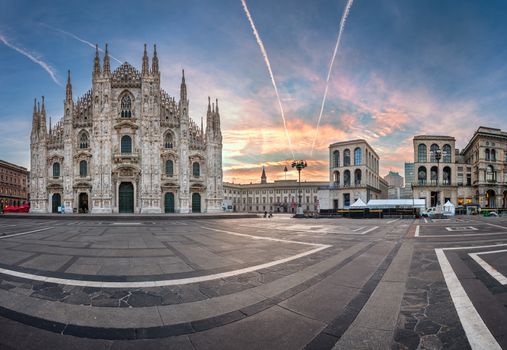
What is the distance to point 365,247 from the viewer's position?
10.4 meters

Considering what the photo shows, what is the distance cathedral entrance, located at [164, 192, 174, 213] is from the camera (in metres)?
45.5

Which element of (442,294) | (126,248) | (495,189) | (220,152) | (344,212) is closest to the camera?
(442,294)

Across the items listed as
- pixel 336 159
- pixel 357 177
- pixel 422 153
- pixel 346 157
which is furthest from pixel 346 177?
pixel 422 153

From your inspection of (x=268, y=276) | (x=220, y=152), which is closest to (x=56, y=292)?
(x=268, y=276)

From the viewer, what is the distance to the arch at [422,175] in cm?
7512

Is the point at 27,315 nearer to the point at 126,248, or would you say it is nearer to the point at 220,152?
the point at 126,248

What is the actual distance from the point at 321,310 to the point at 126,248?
8.29 meters

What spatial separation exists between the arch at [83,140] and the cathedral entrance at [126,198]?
9.53m

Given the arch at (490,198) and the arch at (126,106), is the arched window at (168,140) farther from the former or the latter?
the arch at (490,198)

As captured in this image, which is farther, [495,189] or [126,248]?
[495,189]

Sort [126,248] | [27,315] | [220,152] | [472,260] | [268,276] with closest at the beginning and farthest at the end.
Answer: [27,315] < [268,276] < [472,260] < [126,248] < [220,152]

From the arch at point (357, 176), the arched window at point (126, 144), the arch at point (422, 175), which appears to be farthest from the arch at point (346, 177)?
the arched window at point (126, 144)

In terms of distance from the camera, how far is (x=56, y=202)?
46344 mm

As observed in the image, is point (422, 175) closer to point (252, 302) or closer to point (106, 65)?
point (106, 65)
